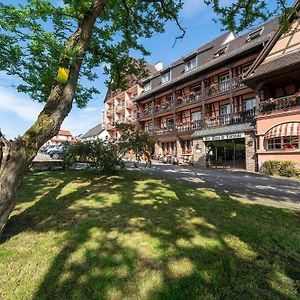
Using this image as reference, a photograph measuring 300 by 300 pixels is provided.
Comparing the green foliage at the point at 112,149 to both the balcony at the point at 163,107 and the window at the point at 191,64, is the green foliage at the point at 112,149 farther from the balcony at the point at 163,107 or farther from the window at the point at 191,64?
the balcony at the point at 163,107

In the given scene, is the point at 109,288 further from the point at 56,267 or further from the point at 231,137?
the point at 231,137

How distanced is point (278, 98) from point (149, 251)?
53.7 feet

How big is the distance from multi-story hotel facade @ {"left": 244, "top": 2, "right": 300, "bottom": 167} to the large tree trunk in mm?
14225

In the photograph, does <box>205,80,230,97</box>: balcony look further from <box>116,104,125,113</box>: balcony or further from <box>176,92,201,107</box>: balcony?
<box>116,104,125,113</box>: balcony

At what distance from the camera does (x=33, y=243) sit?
13.9ft

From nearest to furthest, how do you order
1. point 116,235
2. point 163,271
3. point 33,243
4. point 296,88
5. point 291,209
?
1. point 163,271
2. point 33,243
3. point 116,235
4. point 291,209
5. point 296,88

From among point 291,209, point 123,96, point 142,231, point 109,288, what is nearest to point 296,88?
point 291,209

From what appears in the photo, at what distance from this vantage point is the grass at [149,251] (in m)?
3.04

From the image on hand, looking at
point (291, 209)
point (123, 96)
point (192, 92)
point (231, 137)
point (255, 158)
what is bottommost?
point (291, 209)

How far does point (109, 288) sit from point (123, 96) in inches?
1758

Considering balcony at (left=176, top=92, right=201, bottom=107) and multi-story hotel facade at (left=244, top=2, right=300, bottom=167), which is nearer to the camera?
multi-story hotel facade at (left=244, top=2, right=300, bottom=167)

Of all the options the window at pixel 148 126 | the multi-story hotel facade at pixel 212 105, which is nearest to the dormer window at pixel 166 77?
the multi-story hotel facade at pixel 212 105

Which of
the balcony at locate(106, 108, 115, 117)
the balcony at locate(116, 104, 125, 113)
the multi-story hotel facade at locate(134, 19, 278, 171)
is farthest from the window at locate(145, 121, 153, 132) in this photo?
the balcony at locate(106, 108, 115, 117)

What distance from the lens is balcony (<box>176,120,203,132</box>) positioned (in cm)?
2664
